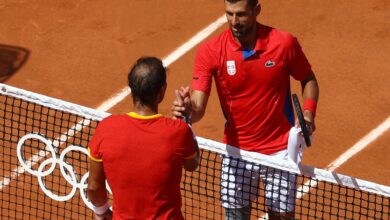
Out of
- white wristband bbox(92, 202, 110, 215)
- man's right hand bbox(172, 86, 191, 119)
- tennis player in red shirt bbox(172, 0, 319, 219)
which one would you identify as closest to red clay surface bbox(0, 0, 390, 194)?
tennis player in red shirt bbox(172, 0, 319, 219)

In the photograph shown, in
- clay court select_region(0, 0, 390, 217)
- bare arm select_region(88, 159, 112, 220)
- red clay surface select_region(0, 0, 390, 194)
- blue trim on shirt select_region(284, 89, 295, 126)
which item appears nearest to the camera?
bare arm select_region(88, 159, 112, 220)

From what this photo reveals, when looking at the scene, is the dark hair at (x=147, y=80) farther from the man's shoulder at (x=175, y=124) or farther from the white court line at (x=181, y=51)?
the white court line at (x=181, y=51)

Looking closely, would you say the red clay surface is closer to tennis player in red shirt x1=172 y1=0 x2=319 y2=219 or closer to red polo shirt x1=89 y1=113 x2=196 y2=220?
tennis player in red shirt x1=172 y1=0 x2=319 y2=219

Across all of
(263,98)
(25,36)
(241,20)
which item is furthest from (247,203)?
(25,36)

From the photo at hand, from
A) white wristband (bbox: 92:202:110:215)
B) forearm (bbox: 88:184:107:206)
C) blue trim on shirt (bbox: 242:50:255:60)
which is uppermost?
blue trim on shirt (bbox: 242:50:255:60)

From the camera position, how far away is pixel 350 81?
15.7m

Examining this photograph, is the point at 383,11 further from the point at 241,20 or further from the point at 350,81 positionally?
the point at 241,20

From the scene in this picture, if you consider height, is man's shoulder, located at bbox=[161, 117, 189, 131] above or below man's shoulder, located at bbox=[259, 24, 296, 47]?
below

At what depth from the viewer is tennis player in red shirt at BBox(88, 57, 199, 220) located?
8.30 meters

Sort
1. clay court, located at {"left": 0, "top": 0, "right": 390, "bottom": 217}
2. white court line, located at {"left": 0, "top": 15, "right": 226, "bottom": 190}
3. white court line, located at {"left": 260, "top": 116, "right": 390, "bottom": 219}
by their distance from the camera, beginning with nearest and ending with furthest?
1. white court line, located at {"left": 0, "top": 15, "right": 226, "bottom": 190}
2. white court line, located at {"left": 260, "top": 116, "right": 390, "bottom": 219}
3. clay court, located at {"left": 0, "top": 0, "right": 390, "bottom": 217}

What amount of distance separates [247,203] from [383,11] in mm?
7445

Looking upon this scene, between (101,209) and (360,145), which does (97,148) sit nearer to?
(101,209)

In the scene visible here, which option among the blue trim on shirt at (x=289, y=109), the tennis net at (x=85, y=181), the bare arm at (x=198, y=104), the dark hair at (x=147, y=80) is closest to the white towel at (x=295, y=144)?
the tennis net at (x=85, y=181)

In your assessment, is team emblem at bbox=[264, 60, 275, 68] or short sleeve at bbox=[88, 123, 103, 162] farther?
team emblem at bbox=[264, 60, 275, 68]
